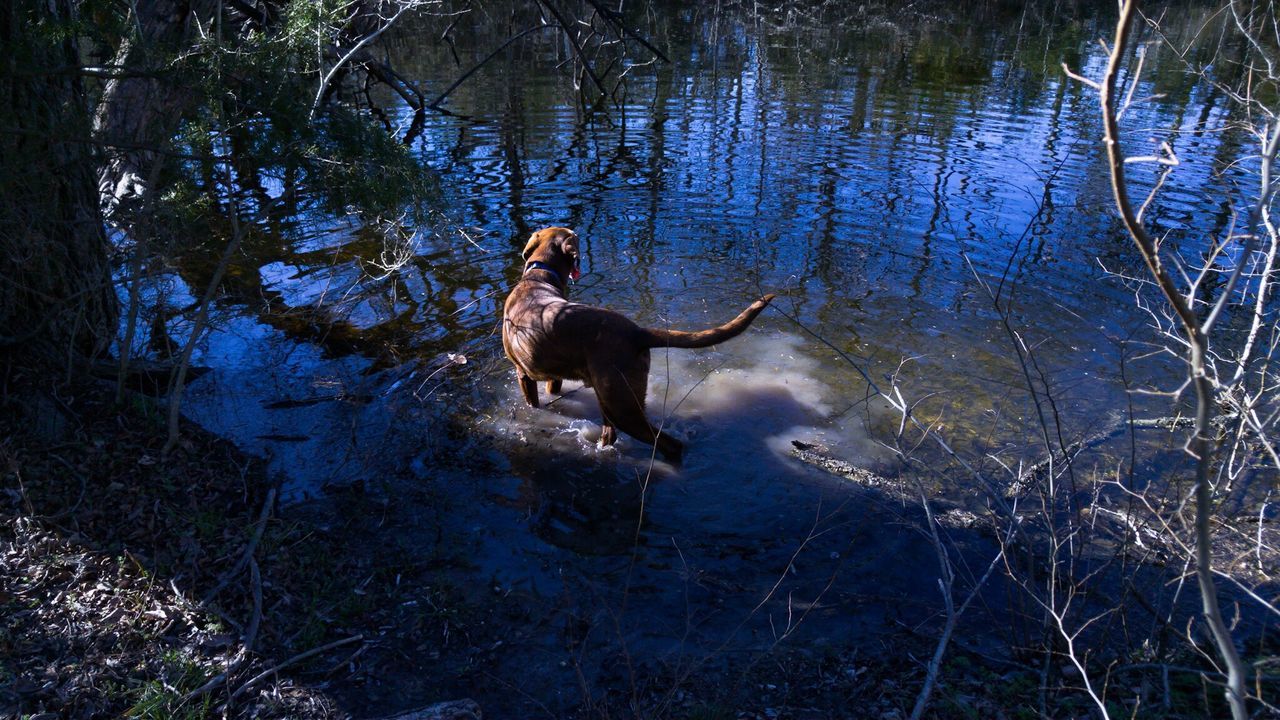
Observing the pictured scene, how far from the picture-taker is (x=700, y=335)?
4.54 metres

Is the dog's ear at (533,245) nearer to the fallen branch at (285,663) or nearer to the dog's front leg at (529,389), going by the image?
the dog's front leg at (529,389)

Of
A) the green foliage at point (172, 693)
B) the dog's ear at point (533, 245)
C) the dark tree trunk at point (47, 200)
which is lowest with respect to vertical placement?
the green foliage at point (172, 693)

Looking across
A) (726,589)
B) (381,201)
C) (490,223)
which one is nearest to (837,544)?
(726,589)

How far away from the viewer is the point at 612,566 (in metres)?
4.07

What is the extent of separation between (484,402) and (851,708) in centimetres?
360

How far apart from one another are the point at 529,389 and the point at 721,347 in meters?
1.90

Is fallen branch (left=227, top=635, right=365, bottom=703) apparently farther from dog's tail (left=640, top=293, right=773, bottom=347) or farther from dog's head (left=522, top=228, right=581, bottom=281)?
dog's head (left=522, top=228, right=581, bottom=281)

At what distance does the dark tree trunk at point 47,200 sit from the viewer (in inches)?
143

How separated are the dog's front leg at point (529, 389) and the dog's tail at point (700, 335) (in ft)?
4.14

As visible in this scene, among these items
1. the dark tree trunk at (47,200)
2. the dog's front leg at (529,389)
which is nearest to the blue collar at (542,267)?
the dog's front leg at (529,389)

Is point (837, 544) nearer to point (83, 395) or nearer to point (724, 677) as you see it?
point (724, 677)

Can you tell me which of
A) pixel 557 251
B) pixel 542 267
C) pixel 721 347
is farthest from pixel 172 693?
pixel 721 347

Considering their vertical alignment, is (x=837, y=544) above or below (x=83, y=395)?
below

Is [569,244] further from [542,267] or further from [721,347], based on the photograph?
[721,347]
